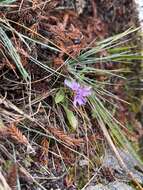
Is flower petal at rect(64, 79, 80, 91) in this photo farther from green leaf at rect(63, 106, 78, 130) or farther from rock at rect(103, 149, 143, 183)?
rock at rect(103, 149, 143, 183)

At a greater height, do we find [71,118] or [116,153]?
[71,118]

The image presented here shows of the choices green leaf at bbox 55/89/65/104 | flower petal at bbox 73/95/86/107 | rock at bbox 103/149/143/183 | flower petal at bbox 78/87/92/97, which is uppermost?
green leaf at bbox 55/89/65/104

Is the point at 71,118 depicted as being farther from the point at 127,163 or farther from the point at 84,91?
the point at 127,163

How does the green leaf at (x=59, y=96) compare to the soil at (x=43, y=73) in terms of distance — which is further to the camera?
the green leaf at (x=59, y=96)

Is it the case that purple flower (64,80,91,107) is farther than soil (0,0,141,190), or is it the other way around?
purple flower (64,80,91,107)

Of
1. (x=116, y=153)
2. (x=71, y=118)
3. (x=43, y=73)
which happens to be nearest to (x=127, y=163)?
(x=116, y=153)

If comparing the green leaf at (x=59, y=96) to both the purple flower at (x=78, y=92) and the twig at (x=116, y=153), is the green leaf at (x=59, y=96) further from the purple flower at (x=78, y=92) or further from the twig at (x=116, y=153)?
the twig at (x=116, y=153)

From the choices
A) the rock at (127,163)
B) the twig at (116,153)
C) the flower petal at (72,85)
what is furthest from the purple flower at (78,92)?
the rock at (127,163)

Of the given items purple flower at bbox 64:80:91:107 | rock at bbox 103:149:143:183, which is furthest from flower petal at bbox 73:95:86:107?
rock at bbox 103:149:143:183

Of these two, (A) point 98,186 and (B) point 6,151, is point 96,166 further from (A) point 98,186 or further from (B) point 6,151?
(B) point 6,151

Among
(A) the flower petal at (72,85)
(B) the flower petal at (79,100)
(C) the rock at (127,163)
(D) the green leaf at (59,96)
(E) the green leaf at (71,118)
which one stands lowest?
(C) the rock at (127,163)

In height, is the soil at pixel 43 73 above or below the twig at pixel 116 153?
above
